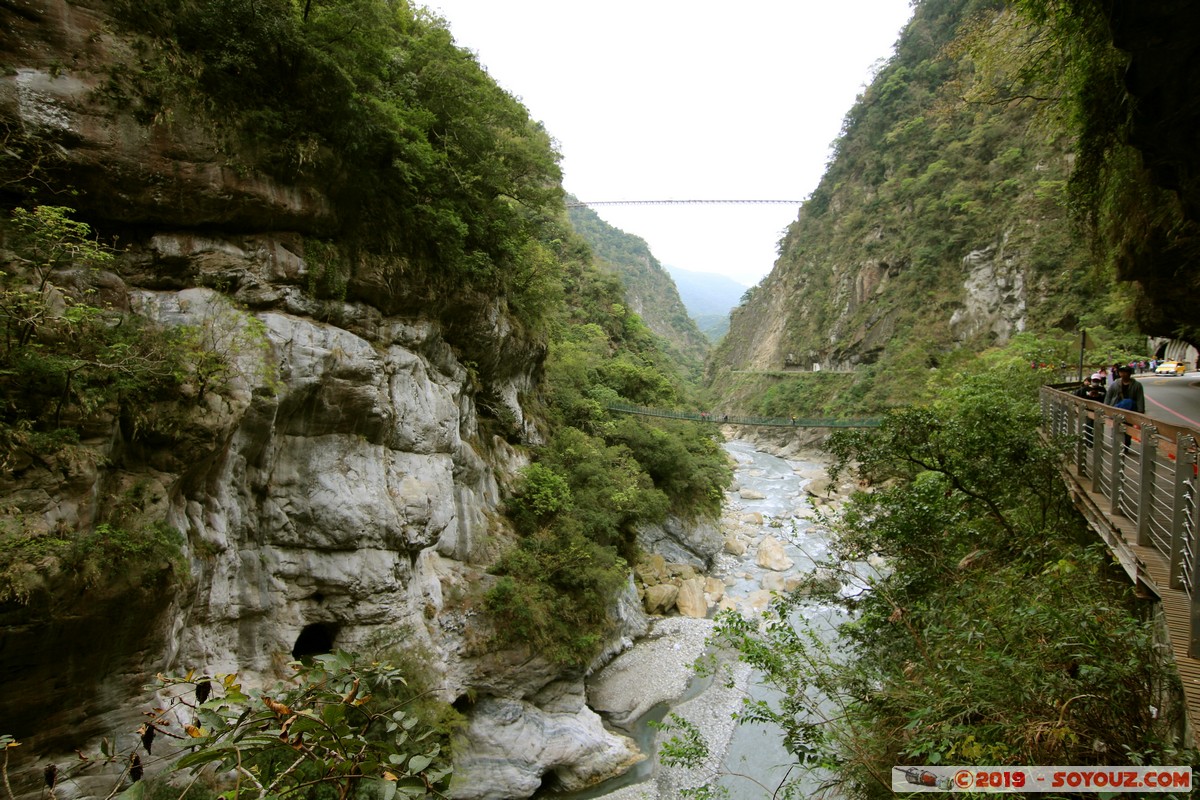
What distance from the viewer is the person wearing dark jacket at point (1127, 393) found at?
4.52 metres

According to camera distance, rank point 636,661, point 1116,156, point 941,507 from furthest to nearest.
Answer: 1. point 636,661
2. point 1116,156
3. point 941,507

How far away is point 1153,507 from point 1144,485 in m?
0.15

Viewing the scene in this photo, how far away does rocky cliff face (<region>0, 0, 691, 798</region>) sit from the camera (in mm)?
4070

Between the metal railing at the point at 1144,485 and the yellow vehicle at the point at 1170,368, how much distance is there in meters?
9.33

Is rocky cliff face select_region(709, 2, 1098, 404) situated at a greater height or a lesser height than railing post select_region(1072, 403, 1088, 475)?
greater

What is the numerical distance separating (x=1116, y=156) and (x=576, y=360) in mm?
11836

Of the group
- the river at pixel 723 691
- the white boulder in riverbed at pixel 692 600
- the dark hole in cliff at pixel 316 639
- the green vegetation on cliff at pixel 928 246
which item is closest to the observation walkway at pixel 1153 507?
the river at pixel 723 691

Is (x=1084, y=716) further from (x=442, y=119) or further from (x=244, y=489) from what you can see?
(x=442, y=119)

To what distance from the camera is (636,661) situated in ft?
34.8

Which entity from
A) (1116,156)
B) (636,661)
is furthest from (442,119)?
(636,661)

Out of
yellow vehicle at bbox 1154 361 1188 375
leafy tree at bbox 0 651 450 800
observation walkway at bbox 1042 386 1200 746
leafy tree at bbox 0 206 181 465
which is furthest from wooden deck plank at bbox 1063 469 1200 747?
yellow vehicle at bbox 1154 361 1188 375

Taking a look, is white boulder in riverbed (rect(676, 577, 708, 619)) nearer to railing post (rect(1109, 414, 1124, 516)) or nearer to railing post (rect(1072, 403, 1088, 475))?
railing post (rect(1072, 403, 1088, 475))
